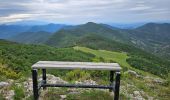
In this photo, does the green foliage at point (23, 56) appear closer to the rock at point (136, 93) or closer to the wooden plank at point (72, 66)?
the wooden plank at point (72, 66)

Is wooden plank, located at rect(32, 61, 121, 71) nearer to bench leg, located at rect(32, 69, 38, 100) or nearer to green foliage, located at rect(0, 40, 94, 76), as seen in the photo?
bench leg, located at rect(32, 69, 38, 100)

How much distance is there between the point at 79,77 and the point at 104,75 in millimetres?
1061

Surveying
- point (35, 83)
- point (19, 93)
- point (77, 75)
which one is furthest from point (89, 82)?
point (35, 83)

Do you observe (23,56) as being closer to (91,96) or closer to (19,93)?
(19,93)

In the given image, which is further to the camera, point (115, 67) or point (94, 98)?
point (94, 98)

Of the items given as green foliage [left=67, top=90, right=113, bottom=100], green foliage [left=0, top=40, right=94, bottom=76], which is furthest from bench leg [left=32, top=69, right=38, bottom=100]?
green foliage [left=0, top=40, right=94, bottom=76]

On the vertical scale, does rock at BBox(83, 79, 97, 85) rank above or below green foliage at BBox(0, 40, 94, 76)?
above

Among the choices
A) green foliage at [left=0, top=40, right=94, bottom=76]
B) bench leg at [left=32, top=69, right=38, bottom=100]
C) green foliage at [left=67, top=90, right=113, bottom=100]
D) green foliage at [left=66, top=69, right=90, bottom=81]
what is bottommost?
green foliage at [left=0, top=40, right=94, bottom=76]

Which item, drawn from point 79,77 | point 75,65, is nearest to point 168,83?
point 79,77

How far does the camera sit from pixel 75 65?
23.7ft

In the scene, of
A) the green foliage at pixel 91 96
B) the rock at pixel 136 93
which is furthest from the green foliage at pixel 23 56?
the rock at pixel 136 93

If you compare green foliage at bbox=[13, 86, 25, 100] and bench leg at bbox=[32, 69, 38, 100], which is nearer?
bench leg at bbox=[32, 69, 38, 100]

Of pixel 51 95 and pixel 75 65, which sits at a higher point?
pixel 75 65

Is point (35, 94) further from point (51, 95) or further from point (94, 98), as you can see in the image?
point (94, 98)
